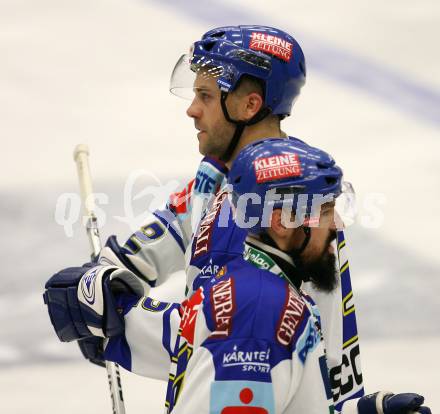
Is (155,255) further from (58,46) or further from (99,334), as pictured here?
(58,46)

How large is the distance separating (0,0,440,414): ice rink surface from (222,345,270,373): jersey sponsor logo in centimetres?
192

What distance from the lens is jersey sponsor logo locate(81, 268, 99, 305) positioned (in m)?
2.87

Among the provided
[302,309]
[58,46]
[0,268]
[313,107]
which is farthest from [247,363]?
[58,46]

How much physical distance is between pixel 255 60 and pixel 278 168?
2.85 ft

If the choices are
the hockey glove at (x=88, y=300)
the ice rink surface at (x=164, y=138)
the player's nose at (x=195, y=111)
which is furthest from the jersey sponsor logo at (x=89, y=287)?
the ice rink surface at (x=164, y=138)

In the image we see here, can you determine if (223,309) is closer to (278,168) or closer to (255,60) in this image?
(278,168)

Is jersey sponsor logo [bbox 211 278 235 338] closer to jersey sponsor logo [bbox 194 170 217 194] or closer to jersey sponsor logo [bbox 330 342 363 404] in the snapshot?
jersey sponsor logo [bbox 330 342 363 404]

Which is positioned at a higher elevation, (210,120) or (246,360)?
(210,120)

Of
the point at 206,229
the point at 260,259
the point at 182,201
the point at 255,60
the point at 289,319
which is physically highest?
the point at 255,60

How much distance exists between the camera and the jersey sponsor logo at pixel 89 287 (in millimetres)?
2871

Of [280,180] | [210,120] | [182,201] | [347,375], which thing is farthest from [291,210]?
[182,201]

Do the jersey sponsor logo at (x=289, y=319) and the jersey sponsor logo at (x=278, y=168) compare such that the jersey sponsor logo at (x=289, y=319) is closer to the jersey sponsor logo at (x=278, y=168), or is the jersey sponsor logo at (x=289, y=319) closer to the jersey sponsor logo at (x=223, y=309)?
the jersey sponsor logo at (x=223, y=309)

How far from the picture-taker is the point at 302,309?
7.63 feet

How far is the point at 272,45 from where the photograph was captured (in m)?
3.20
